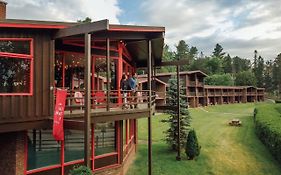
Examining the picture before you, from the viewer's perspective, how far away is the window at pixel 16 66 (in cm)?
1014

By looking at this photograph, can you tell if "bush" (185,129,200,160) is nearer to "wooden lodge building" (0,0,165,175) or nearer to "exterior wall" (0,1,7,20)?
"wooden lodge building" (0,0,165,175)

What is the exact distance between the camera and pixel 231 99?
3017 inches

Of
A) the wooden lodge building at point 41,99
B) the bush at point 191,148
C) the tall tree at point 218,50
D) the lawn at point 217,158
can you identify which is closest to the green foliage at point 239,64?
the tall tree at point 218,50

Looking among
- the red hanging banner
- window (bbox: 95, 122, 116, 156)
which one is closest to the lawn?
window (bbox: 95, 122, 116, 156)

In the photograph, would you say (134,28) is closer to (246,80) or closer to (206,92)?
(206,92)

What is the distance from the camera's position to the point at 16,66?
34.0ft

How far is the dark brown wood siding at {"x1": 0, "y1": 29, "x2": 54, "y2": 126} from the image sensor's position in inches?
399

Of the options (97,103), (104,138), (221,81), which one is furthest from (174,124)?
(221,81)

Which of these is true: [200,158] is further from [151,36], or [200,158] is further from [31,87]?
[31,87]

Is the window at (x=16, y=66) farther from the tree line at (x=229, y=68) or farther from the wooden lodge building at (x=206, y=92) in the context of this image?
the tree line at (x=229, y=68)

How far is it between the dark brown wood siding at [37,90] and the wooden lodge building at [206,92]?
39.7 metres

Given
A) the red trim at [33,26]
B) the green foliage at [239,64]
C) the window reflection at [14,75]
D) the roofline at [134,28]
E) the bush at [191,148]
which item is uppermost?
the green foliage at [239,64]

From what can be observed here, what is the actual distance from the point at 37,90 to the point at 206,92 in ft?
196

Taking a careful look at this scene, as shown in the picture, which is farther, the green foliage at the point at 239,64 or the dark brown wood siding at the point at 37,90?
the green foliage at the point at 239,64
